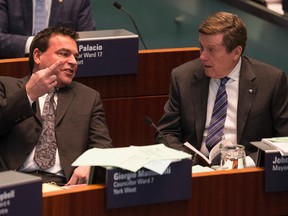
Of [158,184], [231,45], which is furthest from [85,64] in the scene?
[158,184]

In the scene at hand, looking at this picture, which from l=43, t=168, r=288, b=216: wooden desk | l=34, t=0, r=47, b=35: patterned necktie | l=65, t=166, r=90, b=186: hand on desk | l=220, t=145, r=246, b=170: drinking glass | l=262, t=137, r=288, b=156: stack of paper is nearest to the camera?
l=43, t=168, r=288, b=216: wooden desk

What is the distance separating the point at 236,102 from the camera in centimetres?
397

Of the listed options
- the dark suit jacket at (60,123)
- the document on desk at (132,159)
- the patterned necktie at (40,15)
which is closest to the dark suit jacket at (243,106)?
the dark suit jacket at (60,123)

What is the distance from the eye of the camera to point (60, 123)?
3.82 metres

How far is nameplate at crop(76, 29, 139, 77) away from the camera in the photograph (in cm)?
458

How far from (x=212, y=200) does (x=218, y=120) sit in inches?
36.6

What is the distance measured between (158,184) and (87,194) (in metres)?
0.25

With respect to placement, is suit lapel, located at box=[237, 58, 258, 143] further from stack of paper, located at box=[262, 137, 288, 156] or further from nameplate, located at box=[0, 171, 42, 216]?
nameplate, located at box=[0, 171, 42, 216]

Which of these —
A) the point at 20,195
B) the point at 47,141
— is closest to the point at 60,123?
the point at 47,141

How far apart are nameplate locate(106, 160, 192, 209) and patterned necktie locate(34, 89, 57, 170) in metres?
0.92

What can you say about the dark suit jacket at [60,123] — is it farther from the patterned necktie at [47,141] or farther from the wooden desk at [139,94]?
the wooden desk at [139,94]

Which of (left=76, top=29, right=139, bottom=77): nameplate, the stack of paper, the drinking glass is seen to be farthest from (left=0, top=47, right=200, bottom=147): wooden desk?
the stack of paper

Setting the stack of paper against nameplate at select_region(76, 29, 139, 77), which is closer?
the stack of paper

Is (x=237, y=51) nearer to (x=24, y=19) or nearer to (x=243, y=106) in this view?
(x=243, y=106)
